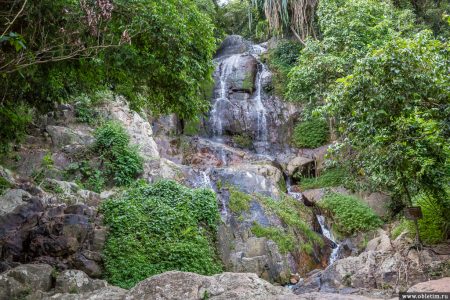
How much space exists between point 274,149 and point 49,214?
1247 centimetres

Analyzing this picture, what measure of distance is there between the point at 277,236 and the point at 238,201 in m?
1.66

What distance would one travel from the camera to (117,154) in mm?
11547

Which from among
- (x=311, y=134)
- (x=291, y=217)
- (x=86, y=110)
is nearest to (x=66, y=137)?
(x=86, y=110)

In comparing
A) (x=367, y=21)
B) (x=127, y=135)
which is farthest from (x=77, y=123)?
(x=367, y=21)

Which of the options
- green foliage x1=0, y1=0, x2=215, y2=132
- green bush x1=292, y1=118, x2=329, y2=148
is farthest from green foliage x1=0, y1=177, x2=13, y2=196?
green bush x1=292, y1=118, x2=329, y2=148

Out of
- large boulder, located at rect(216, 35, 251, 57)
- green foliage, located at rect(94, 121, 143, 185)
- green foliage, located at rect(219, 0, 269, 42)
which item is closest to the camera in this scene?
green foliage, located at rect(94, 121, 143, 185)

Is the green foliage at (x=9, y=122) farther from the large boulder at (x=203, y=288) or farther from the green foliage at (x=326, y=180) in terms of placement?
the green foliage at (x=326, y=180)

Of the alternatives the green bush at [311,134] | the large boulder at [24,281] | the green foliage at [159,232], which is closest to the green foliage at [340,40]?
the green bush at [311,134]

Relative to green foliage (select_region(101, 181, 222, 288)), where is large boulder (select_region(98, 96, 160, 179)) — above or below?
above

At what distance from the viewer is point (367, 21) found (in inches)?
521

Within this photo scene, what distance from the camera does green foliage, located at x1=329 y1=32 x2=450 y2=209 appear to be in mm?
5922

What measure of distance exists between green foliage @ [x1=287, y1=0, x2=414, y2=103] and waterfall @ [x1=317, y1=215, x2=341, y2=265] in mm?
4382

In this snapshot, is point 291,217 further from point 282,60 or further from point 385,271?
point 282,60

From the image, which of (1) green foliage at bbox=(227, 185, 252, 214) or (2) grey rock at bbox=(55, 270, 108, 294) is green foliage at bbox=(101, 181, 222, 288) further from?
(2) grey rock at bbox=(55, 270, 108, 294)
